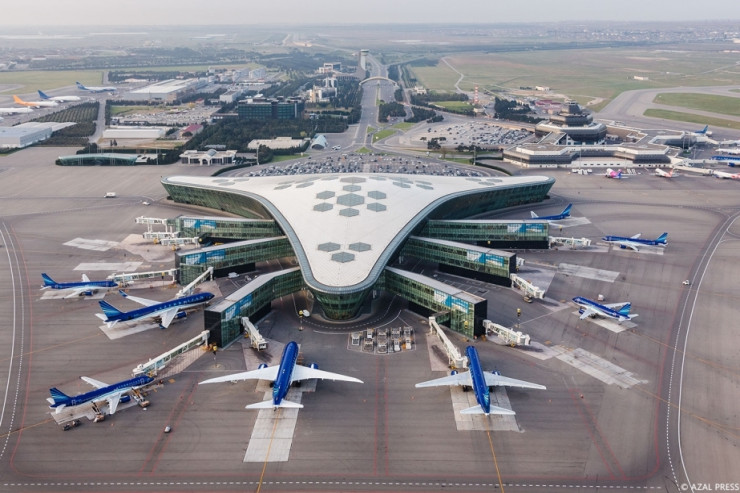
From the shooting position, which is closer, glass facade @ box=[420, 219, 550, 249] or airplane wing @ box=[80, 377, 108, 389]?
airplane wing @ box=[80, 377, 108, 389]

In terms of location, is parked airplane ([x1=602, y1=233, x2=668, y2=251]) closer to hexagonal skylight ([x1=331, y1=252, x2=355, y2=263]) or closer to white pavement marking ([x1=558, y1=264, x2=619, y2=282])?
white pavement marking ([x1=558, y1=264, x2=619, y2=282])

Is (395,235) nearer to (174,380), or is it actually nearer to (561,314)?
(561,314)

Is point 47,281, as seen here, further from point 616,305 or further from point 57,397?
point 616,305

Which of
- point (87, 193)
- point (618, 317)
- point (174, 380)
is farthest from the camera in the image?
point (87, 193)

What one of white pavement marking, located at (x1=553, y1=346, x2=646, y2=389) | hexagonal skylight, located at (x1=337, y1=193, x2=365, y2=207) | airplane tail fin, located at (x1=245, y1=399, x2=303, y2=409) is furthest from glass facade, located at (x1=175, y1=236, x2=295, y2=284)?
white pavement marking, located at (x1=553, y1=346, x2=646, y2=389)

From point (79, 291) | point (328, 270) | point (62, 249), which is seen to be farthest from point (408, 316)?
point (62, 249)
